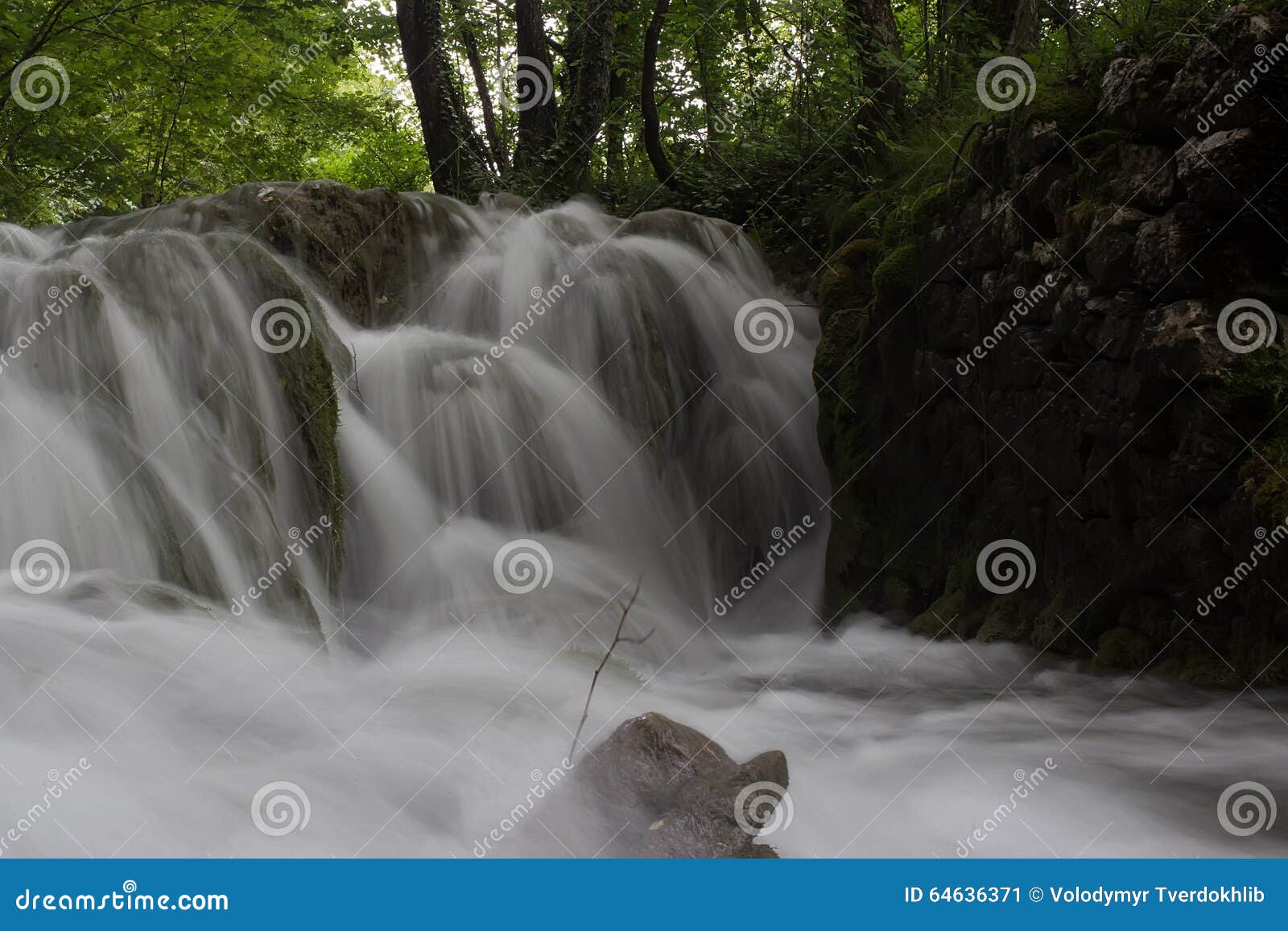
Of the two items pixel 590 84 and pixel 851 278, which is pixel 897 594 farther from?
pixel 590 84

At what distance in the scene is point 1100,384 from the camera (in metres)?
5.41

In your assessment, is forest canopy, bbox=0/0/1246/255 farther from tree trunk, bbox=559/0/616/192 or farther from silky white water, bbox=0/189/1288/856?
silky white water, bbox=0/189/1288/856

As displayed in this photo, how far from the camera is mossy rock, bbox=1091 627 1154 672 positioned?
535cm

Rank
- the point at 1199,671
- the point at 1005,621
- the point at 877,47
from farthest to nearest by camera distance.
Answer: the point at 877,47 → the point at 1005,621 → the point at 1199,671

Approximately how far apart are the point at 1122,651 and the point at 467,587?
3.41 meters

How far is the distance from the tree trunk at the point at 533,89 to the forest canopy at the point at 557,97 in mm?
22

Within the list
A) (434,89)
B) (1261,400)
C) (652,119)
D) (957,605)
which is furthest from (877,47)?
(1261,400)

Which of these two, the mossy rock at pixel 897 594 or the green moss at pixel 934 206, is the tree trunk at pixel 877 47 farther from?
the mossy rock at pixel 897 594

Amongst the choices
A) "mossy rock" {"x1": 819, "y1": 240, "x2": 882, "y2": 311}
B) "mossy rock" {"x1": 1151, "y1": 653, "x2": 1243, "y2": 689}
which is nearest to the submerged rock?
"mossy rock" {"x1": 1151, "y1": 653, "x2": 1243, "y2": 689}

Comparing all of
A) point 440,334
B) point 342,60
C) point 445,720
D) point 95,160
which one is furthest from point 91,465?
point 342,60

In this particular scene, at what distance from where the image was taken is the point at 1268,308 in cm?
487

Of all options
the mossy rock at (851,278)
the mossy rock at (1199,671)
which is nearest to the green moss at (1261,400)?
the mossy rock at (1199,671)

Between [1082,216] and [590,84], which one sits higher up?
[590,84]

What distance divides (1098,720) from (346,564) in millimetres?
3910
